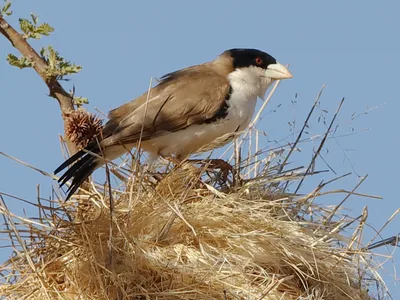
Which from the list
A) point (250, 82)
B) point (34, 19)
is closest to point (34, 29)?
point (34, 19)

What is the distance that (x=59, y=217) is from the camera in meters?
3.57

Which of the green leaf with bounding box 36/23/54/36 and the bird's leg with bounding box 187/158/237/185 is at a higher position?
the green leaf with bounding box 36/23/54/36

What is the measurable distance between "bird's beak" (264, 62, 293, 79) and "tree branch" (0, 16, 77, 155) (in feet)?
5.20

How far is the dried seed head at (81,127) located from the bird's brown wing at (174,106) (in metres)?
0.54

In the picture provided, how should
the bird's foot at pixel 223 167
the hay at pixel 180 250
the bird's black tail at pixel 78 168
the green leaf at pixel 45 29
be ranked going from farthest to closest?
the bird's foot at pixel 223 167, the bird's black tail at pixel 78 168, the green leaf at pixel 45 29, the hay at pixel 180 250

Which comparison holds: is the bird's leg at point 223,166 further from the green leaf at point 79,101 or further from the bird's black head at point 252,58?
the bird's black head at point 252,58

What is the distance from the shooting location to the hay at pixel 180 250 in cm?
339

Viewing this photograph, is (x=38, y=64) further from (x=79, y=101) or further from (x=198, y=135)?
(x=198, y=135)

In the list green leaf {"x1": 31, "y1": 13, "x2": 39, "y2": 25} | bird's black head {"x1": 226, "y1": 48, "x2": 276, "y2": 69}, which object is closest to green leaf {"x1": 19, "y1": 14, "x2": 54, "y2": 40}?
green leaf {"x1": 31, "y1": 13, "x2": 39, "y2": 25}

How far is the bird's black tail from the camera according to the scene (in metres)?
3.87

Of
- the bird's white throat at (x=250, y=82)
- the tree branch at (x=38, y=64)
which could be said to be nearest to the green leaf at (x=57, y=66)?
the tree branch at (x=38, y=64)

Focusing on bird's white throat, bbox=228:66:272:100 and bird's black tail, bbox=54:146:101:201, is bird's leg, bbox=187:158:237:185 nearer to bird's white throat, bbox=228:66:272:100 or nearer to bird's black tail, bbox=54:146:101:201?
bird's black tail, bbox=54:146:101:201

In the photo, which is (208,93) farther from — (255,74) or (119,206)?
(119,206)

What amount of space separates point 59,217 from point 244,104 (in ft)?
4.72
